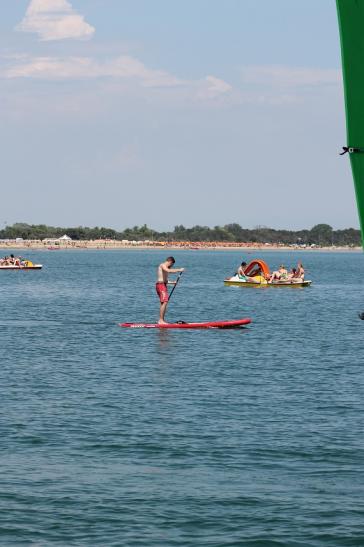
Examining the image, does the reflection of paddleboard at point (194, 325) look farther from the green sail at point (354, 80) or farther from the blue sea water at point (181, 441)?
the green sail at point (354, 80)

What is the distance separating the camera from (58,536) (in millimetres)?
14844

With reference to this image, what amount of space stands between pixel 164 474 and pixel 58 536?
129 inches

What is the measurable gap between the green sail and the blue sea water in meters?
4.87

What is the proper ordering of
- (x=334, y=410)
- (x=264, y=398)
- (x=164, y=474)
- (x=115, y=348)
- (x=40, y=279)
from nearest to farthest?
1. (x=164, y=474)
2. (x=334, y=410)
3. (x=264, y=398)
4. (x=115, y=348)
5. (x=40, y=279)

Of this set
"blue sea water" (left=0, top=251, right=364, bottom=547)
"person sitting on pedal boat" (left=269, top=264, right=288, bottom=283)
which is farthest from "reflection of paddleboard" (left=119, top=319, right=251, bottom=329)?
"person sitting on pedal boat" (left=269, top=264, right=288, bottom=283)

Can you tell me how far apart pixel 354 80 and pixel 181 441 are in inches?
326

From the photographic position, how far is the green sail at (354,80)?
13664 millimetres

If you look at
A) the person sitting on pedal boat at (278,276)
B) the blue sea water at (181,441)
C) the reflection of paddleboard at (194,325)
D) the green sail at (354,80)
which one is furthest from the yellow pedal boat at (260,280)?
the green sail at (354,80)

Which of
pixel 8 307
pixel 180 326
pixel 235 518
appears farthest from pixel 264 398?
pixel 8 307

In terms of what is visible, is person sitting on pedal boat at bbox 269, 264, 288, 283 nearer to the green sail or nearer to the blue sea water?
the blue sea water

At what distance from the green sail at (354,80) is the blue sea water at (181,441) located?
4871mm

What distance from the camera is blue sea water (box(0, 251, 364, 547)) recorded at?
15.4 m

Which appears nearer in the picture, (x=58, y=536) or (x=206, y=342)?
(x=58, y=536)

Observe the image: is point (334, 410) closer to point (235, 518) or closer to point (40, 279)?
point (235, 518)
